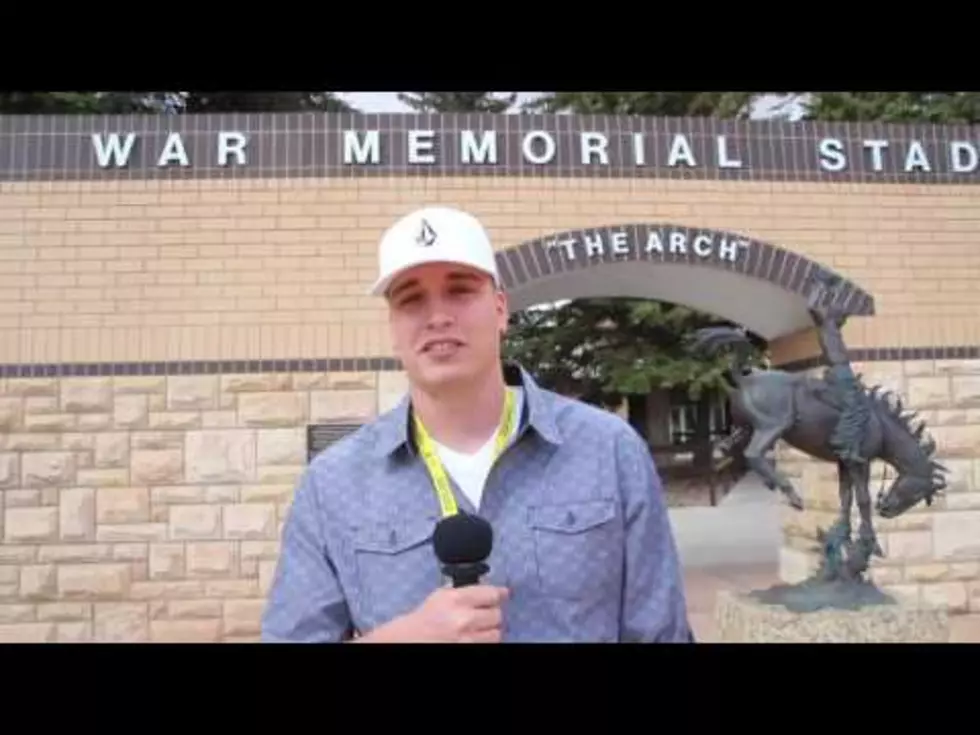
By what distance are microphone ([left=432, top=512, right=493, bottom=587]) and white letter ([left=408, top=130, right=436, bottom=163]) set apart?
181 cm

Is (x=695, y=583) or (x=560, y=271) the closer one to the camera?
(x=695, y=583)

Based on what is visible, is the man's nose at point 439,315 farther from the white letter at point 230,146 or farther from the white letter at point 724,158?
the white letter at point 724,158

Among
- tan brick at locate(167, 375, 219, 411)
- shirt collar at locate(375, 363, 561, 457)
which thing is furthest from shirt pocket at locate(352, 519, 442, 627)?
tan brick at locate(167, 375, 219, 411)

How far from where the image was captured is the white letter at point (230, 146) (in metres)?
3.01

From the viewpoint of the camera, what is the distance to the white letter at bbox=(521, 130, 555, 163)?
312cm

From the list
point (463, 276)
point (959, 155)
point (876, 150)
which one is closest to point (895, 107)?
point (876, 150)

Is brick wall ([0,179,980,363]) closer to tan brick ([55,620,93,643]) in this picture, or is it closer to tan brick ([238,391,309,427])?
tan brick ([238,391,309,427])

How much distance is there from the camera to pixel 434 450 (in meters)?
1.68

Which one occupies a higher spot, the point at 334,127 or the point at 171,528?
the point at 334,127

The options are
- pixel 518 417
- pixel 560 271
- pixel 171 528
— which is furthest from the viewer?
pixel 560 271
